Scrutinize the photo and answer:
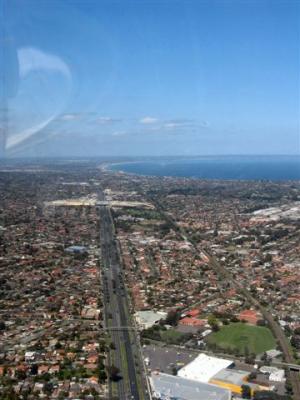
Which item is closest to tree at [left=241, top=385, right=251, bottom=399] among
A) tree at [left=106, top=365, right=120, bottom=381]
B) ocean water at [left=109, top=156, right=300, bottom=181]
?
tree at [left=106, top=365, right=120, bottom=381]

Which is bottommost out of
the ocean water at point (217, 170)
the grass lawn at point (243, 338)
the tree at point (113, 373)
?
the grass lawn at point (243, 338)

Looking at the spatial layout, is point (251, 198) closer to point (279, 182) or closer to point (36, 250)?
point (279, 182)

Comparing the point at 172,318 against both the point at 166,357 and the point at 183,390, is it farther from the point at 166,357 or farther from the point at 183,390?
the point at 183,390

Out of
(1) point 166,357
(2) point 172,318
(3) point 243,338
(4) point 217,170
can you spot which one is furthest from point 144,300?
(4) point 217,170

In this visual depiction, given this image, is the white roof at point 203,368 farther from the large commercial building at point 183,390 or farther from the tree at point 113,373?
the tree at point 113,373

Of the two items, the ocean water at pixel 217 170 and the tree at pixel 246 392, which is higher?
the ocean water at pixel 217 170

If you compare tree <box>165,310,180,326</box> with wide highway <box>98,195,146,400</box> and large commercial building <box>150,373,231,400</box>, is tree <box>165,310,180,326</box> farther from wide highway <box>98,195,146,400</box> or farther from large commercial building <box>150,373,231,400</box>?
large commercial building <box>150,373,231,400</box>

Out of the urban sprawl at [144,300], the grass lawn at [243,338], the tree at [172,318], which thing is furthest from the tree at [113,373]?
the tree at [172,318]
